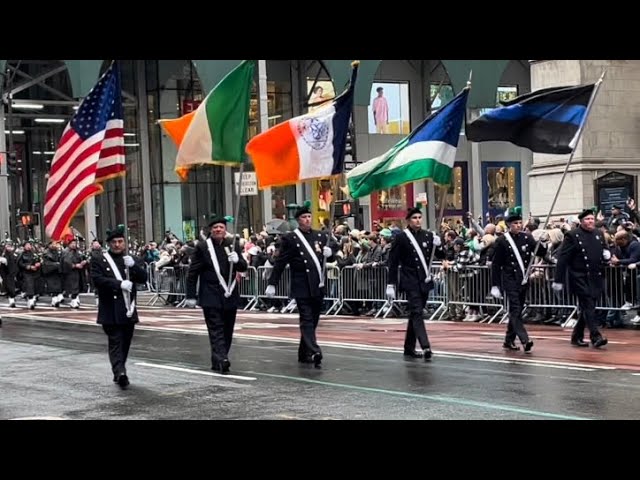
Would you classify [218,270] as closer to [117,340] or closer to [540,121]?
[117,340]

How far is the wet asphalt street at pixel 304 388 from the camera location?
9891mm

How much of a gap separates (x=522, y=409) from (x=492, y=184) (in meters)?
41.5

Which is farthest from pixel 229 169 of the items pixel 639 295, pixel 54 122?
pixel 639 295

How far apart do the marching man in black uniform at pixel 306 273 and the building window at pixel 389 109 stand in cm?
3566

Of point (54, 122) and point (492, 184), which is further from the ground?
point (54, 122)

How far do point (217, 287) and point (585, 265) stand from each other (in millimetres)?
5348

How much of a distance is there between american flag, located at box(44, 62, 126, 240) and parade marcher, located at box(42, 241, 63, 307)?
588 inches

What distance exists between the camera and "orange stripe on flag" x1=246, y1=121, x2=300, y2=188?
47.8 ft

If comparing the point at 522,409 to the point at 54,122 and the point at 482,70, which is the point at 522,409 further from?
the point at 54,122

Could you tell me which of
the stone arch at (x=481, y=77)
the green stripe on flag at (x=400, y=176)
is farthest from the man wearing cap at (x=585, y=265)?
the stone arch at (x=481, y=77)

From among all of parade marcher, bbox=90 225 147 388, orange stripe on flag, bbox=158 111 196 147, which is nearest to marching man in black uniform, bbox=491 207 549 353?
orange stripe on flag, bbox=158 111 196 147

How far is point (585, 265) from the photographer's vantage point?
14922 mm

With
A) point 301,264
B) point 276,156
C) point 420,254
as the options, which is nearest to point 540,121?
point 420,254

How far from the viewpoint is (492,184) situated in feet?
166
